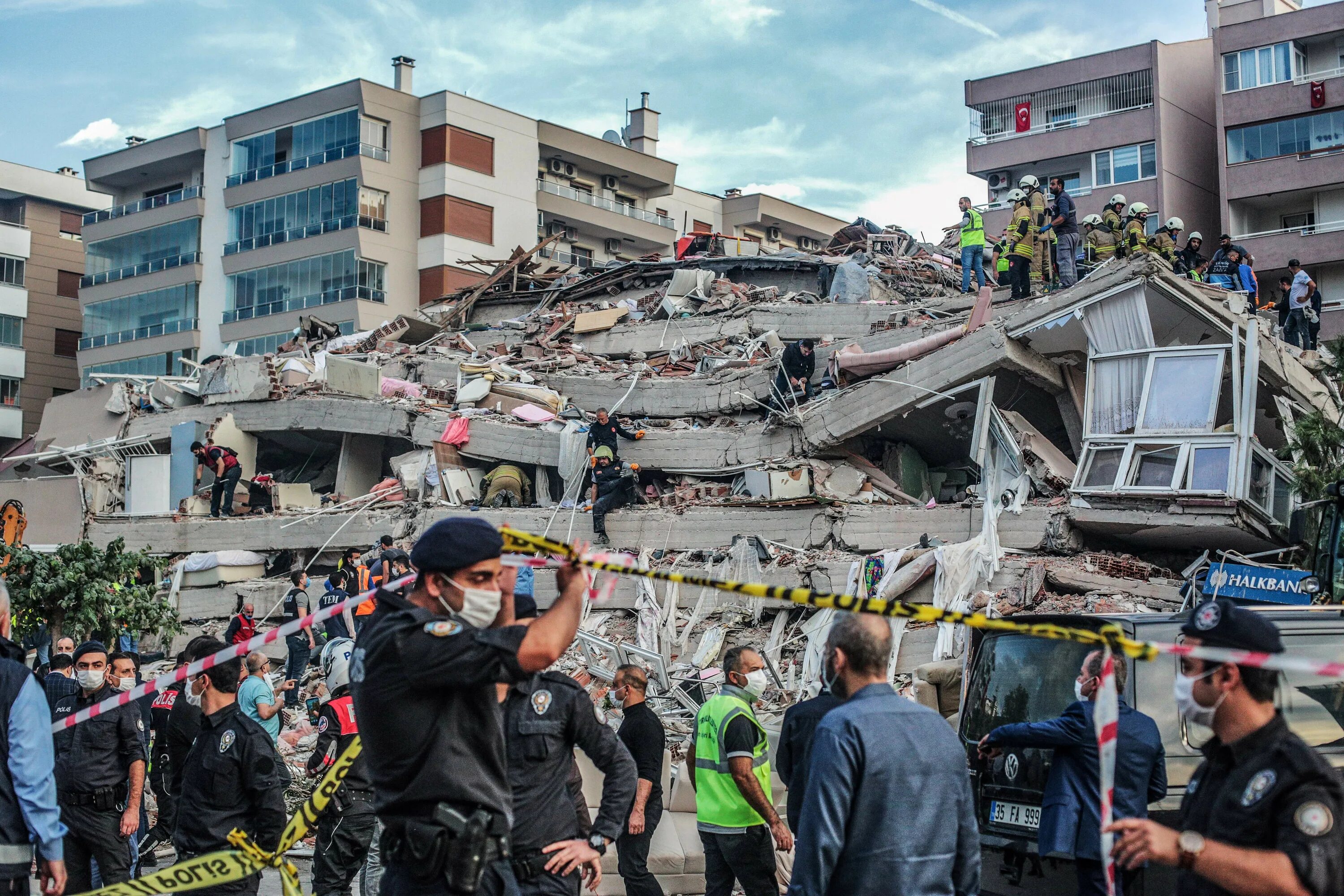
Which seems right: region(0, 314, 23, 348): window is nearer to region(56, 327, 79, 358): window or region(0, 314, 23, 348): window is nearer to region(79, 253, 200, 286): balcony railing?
region(56, 327, 79, 358): window

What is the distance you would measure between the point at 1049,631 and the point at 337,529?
2027 centimetres

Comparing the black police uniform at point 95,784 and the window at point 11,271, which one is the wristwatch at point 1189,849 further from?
the window at point 11,271

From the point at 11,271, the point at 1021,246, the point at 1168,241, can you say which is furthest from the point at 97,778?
the point at 11,271

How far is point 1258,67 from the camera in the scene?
42.5 m

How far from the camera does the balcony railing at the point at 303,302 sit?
49.6 meters

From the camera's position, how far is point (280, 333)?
2014 inches

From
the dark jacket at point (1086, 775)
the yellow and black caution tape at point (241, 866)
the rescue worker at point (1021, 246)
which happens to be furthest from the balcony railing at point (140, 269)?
the dark jacket at point (1086, 775)

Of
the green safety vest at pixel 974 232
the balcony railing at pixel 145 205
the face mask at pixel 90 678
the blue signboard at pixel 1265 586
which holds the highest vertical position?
the balcony railing at pixel 145 205

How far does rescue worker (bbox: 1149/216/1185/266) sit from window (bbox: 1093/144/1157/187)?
24.5m

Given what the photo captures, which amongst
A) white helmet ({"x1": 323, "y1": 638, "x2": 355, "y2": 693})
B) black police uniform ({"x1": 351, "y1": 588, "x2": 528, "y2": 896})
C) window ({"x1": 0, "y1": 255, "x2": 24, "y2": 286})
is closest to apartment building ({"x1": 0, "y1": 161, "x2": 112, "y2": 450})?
window ({"x1": 0, "y1": 255, "x2": 24, "y2": 286})

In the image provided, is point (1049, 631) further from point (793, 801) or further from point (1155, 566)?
point (1155, 566)

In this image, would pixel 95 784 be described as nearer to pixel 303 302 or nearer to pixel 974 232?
pixel 974 232

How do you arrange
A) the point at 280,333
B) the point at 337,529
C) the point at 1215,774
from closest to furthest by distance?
the point at 1215,774 → the point at 337,529 → the point at 280,333

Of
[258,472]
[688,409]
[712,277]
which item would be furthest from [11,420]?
[688,409]
